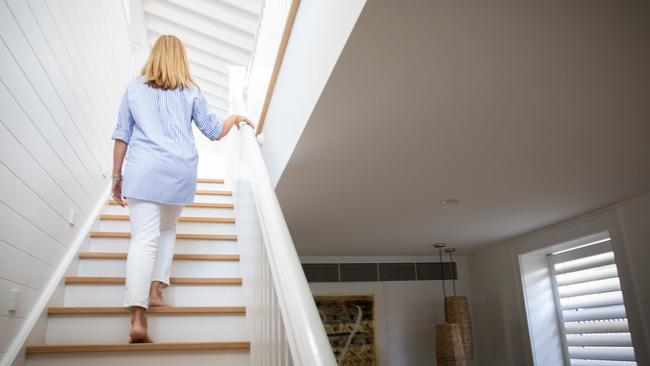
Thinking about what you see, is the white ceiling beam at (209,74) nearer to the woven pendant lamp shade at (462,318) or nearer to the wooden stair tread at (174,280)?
the woven pendant lamp shade at (462,318)

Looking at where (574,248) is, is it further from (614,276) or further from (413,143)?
(413,143)

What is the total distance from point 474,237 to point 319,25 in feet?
13.1

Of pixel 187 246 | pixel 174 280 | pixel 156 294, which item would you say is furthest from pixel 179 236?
pixel 156 294

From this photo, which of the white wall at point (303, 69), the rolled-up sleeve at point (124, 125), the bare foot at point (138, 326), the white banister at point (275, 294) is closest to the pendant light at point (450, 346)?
the white wall at point (303, 69)

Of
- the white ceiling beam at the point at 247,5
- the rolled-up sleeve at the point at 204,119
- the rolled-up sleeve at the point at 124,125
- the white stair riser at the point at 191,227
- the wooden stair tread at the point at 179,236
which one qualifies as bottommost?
the wooden stair tread at the point at 179,236

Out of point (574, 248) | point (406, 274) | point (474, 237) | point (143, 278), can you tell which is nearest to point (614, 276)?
point (574, 248)

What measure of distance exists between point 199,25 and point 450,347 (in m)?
4.61

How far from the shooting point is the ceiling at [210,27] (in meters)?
5.34

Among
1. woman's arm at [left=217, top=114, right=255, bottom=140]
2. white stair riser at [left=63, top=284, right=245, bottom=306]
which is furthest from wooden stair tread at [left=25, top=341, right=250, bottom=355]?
woman's arm at [left=217, top=114, right=255, bottom=140]

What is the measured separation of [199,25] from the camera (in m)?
5.59

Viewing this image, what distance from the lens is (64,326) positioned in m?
2.09

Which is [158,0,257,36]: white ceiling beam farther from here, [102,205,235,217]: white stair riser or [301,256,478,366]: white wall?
[301,256,478,366]: white wall

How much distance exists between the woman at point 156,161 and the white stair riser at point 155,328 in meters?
0.11

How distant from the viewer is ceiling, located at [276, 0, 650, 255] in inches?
63.1
